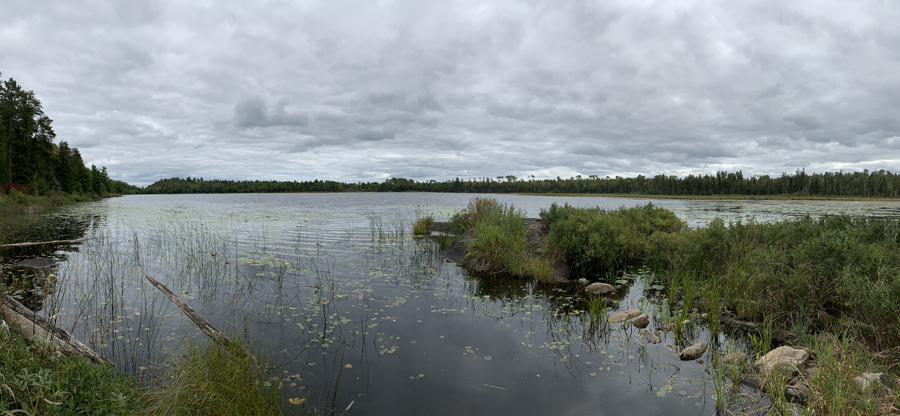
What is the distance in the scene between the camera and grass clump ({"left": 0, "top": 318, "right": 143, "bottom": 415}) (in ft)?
9.92

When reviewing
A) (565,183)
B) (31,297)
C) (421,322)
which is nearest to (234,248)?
(31,297)

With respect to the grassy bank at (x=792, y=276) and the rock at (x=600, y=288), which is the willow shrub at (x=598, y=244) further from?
the rock at (x=600, y=288)

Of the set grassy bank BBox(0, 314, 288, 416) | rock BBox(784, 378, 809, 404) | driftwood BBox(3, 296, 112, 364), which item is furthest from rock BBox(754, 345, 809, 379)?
driftwood BBox(3, 296, 112, 364)

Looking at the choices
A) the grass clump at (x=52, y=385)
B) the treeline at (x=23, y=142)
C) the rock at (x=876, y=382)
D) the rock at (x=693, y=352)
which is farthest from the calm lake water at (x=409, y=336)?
the treeline at (x=23, y=142)

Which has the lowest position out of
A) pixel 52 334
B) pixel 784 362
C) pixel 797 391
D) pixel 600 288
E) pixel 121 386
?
pixel 600 288

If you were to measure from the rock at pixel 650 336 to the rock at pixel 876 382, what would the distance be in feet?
9.64

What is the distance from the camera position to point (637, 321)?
8258mm

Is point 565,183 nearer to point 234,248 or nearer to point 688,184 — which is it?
point 688,184

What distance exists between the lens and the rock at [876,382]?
14.6 ft

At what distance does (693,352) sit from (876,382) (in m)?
2.36

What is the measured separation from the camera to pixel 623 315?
864cm

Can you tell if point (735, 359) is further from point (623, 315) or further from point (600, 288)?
point (600, 288)

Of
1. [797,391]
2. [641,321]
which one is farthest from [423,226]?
[797,391]

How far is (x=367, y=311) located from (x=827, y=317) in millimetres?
9119
